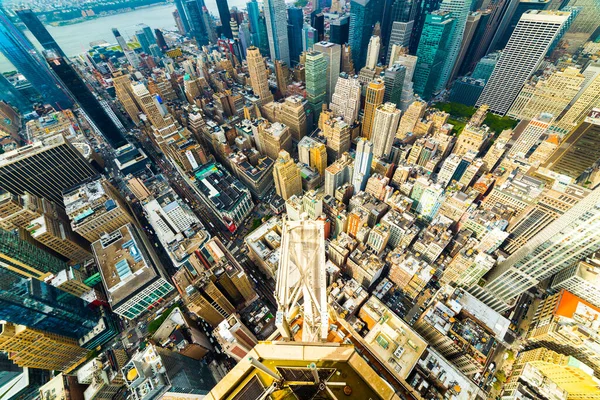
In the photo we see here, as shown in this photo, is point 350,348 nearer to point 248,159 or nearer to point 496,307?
point 496,307

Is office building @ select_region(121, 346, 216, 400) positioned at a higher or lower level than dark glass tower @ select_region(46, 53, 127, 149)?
lower

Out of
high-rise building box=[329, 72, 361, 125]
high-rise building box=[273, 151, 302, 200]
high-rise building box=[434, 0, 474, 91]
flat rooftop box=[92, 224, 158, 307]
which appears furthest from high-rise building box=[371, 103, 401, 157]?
flat rooftop box=[92, 224, 158, 307]

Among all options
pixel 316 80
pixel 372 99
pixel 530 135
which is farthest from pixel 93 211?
pixel 530 135

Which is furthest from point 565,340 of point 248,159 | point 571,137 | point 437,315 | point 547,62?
point 547,62

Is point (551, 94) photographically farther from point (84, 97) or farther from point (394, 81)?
point (84, 97)

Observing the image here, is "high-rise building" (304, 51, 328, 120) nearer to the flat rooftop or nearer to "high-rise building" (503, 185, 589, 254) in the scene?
"high-rise building" (503, 185, 589, 254)
